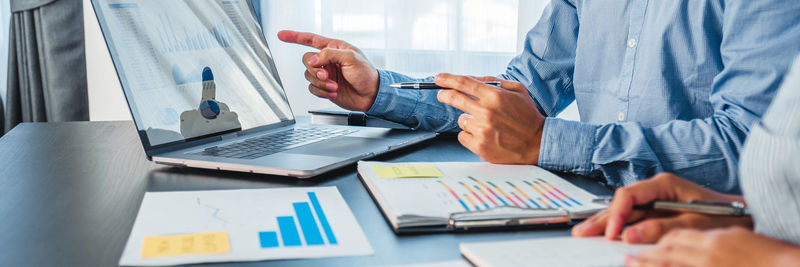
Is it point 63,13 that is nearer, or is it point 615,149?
point 615,149

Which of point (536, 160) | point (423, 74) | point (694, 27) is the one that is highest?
point (694, 27)

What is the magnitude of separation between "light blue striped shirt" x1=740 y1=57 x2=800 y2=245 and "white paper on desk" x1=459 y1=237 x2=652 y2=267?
9 centimetres

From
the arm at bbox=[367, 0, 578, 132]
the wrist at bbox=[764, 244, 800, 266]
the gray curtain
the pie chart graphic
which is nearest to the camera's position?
the wrist at bbox=[764, 244, 800, 266]

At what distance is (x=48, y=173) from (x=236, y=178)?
0.79 ft

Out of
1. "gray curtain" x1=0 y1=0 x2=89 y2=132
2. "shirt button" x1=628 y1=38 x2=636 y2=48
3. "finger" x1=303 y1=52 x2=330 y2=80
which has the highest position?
"shirt button" x1=628 y1=38 x2=636 y2=48

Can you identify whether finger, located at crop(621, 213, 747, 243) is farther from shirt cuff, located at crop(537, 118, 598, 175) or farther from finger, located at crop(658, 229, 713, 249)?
shirt cuff, located at crop(537, 118, 598, 175)

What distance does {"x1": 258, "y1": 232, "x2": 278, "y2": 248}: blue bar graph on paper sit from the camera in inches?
19.7

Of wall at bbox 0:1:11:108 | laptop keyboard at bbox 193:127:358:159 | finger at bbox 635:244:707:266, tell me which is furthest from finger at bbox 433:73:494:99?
wall at bbox 0:1:11:108

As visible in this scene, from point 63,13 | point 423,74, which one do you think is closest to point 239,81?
point 423,74

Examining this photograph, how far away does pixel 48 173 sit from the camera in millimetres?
775

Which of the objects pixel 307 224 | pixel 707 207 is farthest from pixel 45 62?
pixel 707 207

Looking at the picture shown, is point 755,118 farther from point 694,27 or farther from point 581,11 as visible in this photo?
point 581,11

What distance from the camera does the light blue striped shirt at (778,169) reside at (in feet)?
1.38

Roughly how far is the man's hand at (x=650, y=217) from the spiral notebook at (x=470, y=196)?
0.04 metres
